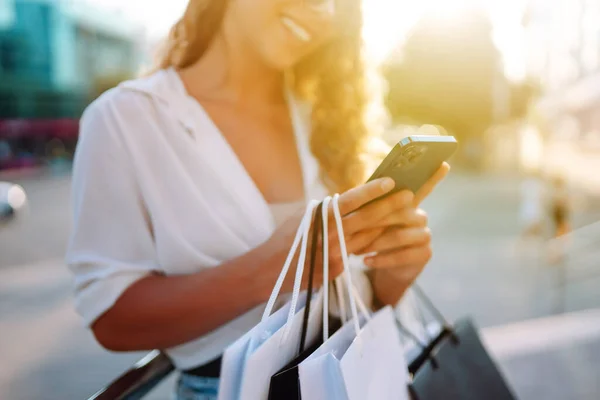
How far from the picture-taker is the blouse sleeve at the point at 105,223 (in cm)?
101

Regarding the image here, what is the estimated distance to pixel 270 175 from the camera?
4.33 ft

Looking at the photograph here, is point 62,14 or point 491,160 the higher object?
point 62,14

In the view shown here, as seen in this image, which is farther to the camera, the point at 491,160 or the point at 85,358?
the point at 491,160

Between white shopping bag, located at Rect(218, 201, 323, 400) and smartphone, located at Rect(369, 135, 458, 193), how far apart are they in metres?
0.18

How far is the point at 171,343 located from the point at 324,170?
579 mm

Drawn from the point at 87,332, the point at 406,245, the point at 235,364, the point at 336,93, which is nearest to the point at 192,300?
the point at 235,364

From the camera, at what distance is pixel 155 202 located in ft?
3.45

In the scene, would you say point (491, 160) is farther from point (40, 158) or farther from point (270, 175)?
point (270, 175)

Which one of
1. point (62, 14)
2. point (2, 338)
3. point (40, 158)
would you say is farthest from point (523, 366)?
point (62, 14)

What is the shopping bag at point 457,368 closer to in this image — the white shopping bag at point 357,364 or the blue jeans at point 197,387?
the white shopping bag at point 357,364

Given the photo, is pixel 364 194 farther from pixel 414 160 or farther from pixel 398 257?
pixel 398 257

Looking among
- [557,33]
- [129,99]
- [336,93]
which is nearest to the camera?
[129,99]

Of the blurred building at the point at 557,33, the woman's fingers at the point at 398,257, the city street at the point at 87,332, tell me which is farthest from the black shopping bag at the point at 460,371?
the blurred building at the point at 557,33

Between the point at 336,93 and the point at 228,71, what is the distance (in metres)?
0.32
